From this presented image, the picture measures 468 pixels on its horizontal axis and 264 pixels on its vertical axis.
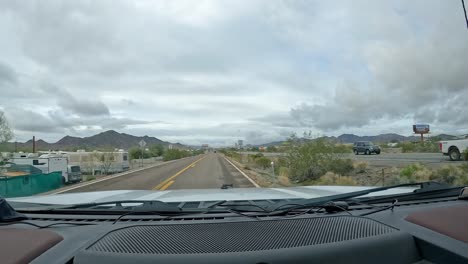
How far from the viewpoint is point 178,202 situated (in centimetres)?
380

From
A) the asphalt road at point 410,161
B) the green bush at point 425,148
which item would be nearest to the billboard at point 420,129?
the green bush at point 425,148

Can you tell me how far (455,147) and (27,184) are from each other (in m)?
28.2

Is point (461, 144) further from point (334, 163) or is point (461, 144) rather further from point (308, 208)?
point (308, 208)

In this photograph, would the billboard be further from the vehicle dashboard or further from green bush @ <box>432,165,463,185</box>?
the vehicle dashboard

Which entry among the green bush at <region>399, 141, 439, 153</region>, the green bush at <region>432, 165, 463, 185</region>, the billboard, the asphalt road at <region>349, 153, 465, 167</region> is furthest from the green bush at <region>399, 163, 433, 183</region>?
the billboard

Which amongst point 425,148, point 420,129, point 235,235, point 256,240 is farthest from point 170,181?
point 420,129

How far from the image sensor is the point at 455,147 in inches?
1104

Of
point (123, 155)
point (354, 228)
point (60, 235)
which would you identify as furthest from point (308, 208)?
point (123, 155)

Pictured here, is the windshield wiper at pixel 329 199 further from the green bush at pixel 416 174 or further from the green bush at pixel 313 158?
the green bush at pixel 313 158

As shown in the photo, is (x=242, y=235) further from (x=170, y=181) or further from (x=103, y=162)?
(x=103, y=162)

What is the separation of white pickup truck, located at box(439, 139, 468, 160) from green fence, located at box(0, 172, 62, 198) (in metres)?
27.3

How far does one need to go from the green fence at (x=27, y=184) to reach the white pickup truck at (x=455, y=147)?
89.5 ft

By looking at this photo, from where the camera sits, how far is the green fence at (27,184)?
53.2 ft

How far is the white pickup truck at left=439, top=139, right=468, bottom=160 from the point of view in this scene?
2706 centimetres
